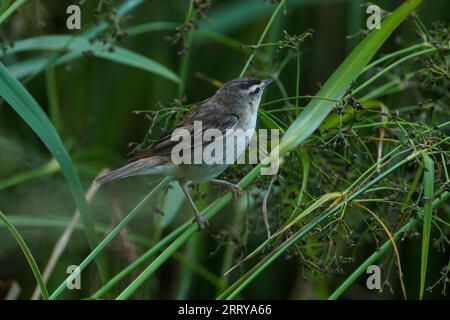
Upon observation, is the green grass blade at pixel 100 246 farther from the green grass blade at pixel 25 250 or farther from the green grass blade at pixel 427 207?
the green grass blade at pixel 427 207

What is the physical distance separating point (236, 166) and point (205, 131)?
239mm

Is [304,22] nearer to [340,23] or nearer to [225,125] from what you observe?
[340,23]

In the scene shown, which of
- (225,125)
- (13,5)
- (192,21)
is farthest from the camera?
(225,125)

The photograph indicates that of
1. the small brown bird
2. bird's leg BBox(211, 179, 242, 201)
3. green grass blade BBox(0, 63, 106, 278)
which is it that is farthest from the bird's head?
green grass blade BBox(0, 63, 106, 278)

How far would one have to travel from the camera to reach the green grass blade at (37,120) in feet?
8.89

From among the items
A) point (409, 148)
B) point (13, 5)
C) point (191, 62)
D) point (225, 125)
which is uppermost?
point (191, 62)

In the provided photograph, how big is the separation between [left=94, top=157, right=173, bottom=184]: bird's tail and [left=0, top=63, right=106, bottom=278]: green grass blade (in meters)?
0.16

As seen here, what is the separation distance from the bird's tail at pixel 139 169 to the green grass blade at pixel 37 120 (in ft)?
0.53

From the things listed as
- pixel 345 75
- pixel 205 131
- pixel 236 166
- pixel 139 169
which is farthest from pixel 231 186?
pixel 345 75

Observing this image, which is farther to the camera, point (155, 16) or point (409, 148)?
point (155, 16)

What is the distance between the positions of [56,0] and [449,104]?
3024 millimetres

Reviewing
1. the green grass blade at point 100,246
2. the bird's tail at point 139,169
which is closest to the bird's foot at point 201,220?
the green grass blade at point 100,246
